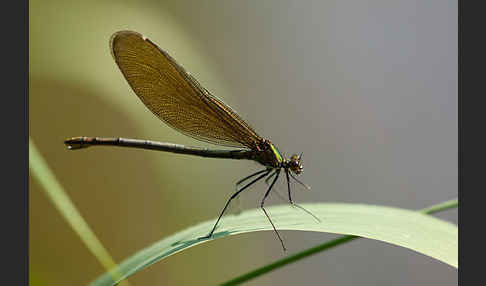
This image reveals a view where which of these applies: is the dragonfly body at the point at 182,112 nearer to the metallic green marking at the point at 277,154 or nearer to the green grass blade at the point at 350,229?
the metallic green marking at the point at 277,154

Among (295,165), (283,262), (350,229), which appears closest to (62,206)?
(283,262)

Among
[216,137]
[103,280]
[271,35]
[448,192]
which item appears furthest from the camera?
[271,35]

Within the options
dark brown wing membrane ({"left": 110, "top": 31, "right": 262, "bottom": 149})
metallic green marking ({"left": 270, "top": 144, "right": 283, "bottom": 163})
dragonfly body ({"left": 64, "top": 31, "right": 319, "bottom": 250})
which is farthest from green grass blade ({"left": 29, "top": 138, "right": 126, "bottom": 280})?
metallic green marking ({"left": 270, "top": 144, "right": 283, "bottom": 163})

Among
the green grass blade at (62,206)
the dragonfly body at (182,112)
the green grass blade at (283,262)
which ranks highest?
the dragonfly body at (182,112)

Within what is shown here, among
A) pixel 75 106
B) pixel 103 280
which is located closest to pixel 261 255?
pixel 75 106

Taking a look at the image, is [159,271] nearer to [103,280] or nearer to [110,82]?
[110,82]

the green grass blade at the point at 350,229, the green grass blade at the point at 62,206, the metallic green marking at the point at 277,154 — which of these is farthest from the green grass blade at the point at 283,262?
the metallic green marking at the point at 277,154

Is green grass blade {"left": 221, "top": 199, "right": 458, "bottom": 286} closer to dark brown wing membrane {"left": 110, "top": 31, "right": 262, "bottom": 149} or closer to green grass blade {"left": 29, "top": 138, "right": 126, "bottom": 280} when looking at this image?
green grass blade {"left": 29, "top": 138, "right": 126, "bottom": 280}
